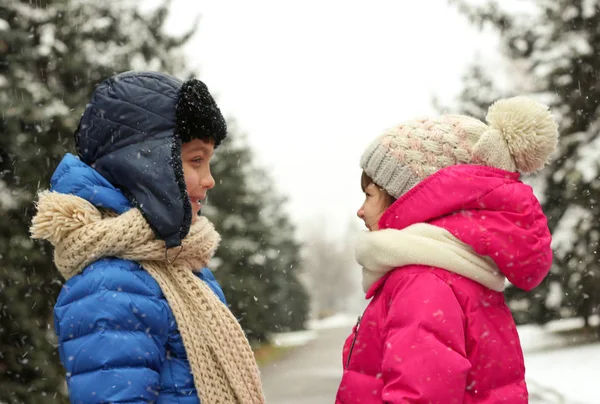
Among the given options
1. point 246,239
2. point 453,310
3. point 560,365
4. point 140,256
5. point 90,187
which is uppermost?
point 90,187

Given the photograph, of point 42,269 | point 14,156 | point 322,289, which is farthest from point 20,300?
point 322,289

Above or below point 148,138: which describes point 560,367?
below

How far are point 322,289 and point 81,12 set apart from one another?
7187cm

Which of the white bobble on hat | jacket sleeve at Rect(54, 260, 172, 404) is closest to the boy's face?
jacket sleeve at Rect(54, 260, 172, 404)

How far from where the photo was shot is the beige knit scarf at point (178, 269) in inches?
85.1

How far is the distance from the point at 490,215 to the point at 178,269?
110 cm

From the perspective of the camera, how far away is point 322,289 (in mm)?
77250

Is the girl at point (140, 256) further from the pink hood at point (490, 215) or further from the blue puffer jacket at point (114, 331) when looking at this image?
the pink hood at point (490, 215)

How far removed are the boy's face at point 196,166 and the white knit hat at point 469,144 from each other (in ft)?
2.12

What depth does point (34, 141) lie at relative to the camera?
565cm

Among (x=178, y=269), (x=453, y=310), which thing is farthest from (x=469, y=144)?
(x=178, y=269)

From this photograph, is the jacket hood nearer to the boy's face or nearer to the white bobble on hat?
the boy's face

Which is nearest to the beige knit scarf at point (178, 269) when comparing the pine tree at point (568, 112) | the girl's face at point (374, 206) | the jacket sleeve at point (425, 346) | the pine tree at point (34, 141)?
the jacket sleeve at point (425, 346)

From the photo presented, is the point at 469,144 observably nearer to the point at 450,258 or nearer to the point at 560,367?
the point at 450,258
